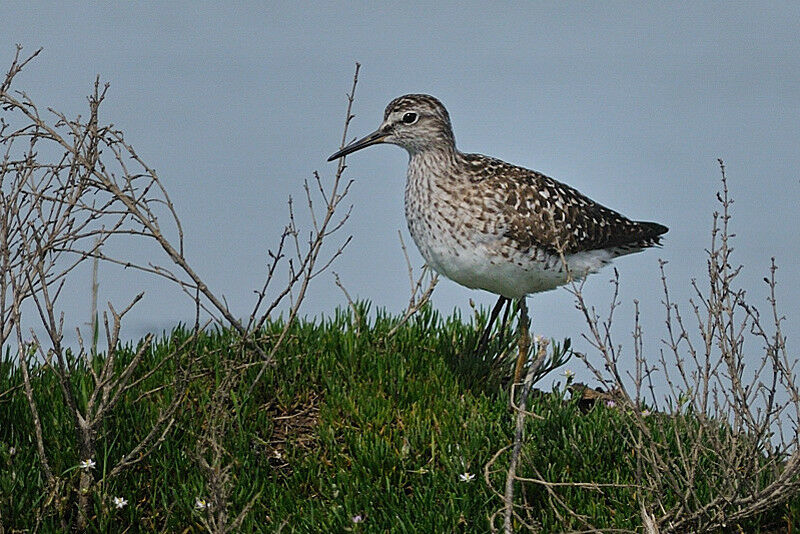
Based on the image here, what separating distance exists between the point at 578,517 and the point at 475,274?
205 cm

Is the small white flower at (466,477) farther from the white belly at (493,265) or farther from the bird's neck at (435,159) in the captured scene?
the bird's neck at (435,159)

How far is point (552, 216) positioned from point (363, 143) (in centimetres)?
147

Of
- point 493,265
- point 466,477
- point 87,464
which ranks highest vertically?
point 493,265

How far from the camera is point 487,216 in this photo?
23.3 feet

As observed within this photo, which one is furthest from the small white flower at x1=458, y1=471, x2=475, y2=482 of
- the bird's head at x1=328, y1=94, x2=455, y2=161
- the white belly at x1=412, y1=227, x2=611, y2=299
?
the bird's head at x1=328, y1=94, x2=455, y2=161

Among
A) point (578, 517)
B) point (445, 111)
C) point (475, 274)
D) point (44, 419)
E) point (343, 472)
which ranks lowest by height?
point (578, 517)

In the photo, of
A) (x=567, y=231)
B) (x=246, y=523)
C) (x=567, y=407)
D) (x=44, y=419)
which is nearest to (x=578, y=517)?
(x=567, y=407)

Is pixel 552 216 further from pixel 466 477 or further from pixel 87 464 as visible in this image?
pixel 87 464

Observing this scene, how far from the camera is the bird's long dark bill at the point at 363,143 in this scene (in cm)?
759

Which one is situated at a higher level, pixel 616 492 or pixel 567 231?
pixel 567 231

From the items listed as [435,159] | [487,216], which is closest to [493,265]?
[487,216]

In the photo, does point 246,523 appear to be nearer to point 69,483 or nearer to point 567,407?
point 69,483

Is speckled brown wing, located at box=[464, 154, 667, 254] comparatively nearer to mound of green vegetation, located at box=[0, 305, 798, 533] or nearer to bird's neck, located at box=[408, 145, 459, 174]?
bird's neck, located at box=[408, 145, 459, 174]

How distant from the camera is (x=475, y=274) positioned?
716cm
